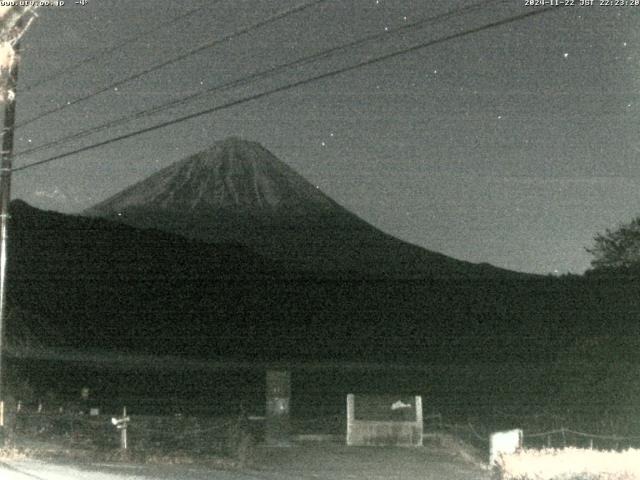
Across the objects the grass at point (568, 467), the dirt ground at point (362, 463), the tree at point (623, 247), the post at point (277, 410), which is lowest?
the dirt ground at point (362, 463)

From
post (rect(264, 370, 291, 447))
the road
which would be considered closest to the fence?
the road

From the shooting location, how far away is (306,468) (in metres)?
19.3

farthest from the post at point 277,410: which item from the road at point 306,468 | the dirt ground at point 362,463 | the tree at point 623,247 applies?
the tree at point 623,247

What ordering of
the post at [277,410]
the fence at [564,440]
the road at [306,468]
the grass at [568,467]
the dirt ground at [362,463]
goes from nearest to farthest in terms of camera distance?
the grass at [568,467]
the road at [306,468]
the dirt ground at [362,463]
the post at [277,410]
the fence at [564,440]

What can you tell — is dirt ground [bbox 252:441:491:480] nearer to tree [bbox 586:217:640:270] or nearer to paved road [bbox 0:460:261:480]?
paved road [bbox 0:460:261:480]

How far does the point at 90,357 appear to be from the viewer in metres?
70.5

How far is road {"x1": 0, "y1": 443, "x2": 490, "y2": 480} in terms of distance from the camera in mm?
15953

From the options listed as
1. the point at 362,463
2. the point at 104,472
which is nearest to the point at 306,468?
the point at 362,463

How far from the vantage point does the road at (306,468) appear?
1595cm

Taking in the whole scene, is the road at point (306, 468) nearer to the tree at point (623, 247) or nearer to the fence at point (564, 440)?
the fence at point (564, 440)

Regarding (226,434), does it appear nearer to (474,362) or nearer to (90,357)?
(90,357)

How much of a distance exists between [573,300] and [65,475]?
A: 75938mm

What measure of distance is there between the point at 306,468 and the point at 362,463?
1596 mm

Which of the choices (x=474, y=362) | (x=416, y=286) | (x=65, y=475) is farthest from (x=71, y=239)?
(x=65, y=475)
